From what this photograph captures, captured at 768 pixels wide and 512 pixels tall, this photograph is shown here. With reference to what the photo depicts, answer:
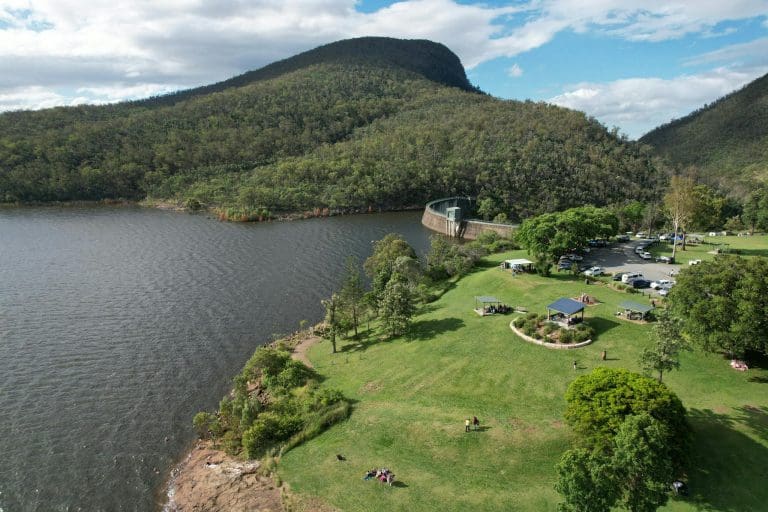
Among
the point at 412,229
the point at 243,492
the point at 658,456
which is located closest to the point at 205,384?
the point at 243,492

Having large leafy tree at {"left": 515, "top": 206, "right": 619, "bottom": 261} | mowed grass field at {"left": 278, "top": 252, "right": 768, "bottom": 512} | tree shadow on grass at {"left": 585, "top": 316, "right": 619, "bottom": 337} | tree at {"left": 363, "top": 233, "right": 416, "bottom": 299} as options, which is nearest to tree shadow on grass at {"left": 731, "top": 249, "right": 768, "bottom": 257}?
large leafy tree at {"left": 515, "top": 206, "right": 619, "bottom": 261}

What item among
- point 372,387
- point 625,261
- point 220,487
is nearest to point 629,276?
point 625,261

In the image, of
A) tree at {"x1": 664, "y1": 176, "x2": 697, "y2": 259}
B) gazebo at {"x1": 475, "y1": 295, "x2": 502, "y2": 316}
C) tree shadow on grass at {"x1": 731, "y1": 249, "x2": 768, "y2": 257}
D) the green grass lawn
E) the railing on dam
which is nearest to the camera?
gazebo at {"x1": 475, "y1": 295, "x2": 502, "y2": 316}

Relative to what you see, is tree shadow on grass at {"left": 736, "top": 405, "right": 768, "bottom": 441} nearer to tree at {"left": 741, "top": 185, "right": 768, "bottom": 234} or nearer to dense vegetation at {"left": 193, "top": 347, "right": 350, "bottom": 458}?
dense vegetation at {"left": 193, "top": 347, "right": 350, "bottom": 458}

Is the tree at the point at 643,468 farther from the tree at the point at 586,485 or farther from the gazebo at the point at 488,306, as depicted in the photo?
the gazebo at the point at 488,306

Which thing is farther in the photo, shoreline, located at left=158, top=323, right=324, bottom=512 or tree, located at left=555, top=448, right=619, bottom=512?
shoreline, located at left=158, top=323, right=324, bottom=512

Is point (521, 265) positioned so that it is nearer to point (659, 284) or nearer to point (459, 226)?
point (659, 284)
